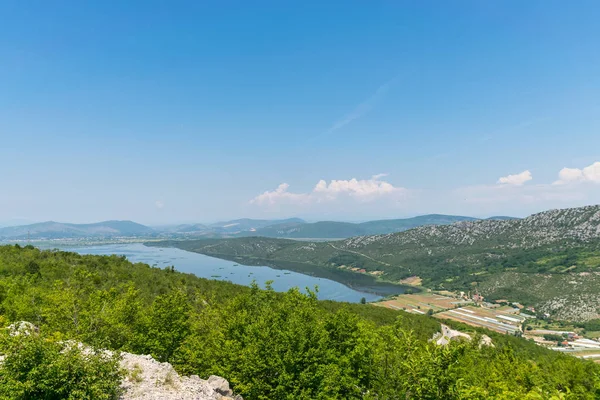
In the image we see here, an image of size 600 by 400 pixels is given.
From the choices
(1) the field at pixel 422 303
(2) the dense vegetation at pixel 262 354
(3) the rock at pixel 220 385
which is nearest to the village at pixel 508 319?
(1) the field at pixel 422 303

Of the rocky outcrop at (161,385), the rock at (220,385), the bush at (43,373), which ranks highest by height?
the bush at (43,373)

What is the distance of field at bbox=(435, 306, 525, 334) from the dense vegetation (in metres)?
109

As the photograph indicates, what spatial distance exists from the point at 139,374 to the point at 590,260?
270870 millimetres

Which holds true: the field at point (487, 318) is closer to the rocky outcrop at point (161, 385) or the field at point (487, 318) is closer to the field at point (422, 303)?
the field at point (422, 303)

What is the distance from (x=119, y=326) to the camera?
30.9 meters

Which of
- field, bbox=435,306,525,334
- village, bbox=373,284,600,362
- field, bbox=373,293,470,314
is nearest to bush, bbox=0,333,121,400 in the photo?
village, bbox=373,284,600,362

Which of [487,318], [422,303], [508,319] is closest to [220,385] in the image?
[487,318]

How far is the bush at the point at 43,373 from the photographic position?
52.1 ft

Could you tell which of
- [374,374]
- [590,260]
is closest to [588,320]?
[590,260]

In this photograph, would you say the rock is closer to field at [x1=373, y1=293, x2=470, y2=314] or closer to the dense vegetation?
the dense vegetation

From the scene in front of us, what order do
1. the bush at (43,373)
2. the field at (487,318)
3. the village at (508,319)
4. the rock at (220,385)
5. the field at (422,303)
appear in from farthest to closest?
the field at (422,303) → the field at (487,318) → the village at (508,319) → the rock at (220,385) → the bush at (43,373)

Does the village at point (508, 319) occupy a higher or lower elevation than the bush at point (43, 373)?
lower

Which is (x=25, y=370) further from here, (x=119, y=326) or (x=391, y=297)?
(x=391, y=297)

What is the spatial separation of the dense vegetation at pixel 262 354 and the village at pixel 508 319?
96.8 m
